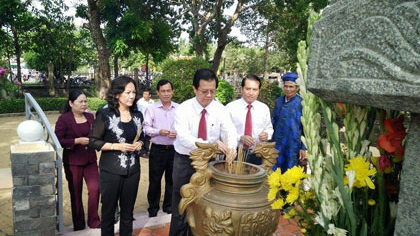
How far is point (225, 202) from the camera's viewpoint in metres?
1.68

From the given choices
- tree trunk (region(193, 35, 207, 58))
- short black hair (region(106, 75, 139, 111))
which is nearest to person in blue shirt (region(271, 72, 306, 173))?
short black hair (region(106, 75, 139, 111))

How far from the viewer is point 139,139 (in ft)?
9.97

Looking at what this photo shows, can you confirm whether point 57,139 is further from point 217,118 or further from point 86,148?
point 217,118

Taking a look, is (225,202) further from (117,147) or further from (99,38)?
(99,38)

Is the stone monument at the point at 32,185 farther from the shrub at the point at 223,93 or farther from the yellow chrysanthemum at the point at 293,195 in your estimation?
the shrub at the point at 223,93

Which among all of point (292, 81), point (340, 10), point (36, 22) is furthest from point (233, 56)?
point (340, 10)

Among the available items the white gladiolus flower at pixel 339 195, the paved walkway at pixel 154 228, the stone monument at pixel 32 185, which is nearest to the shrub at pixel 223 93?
the paved walkway at pixel 154 228

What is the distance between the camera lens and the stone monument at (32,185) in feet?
9.27

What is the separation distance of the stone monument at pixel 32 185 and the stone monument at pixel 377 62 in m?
2.75

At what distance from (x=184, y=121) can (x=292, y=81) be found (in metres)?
1.64

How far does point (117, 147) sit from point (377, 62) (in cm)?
236

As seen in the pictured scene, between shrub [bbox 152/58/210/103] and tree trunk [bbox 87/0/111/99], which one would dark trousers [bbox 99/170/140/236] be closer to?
shrub [bbox 152/58/210/103]

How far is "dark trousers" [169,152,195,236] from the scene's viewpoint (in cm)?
277

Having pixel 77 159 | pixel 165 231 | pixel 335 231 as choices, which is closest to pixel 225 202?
pixel 335 231
